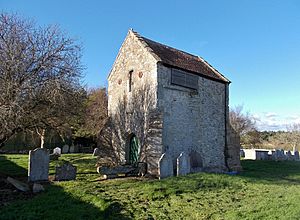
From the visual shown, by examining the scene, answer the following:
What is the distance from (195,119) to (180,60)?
4.23 meters

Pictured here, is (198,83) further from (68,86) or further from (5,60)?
(5,60)

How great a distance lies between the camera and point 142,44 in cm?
1667

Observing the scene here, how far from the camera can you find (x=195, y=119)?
1738 cm

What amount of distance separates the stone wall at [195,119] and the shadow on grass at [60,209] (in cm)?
710

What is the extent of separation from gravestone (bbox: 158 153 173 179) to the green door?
3448 millimetres


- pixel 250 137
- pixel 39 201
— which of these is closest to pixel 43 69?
pixel 39 201

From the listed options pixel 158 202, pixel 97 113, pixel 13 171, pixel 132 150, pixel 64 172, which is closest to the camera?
pixel 158 202

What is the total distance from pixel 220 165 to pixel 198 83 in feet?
20.0

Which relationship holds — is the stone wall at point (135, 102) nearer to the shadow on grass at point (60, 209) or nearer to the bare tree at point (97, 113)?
the shadow on grass at point (60, 209)

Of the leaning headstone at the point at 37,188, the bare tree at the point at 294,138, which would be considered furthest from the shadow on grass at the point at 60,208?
the bare tree at the point at 294,138

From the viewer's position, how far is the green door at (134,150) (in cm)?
1643

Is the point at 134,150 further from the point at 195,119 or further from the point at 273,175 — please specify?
the point at 273,175

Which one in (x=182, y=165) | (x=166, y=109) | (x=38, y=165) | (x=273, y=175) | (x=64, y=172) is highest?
(x=166, y=109)

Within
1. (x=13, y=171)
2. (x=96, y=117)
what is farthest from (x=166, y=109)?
(x=96, y=117)
